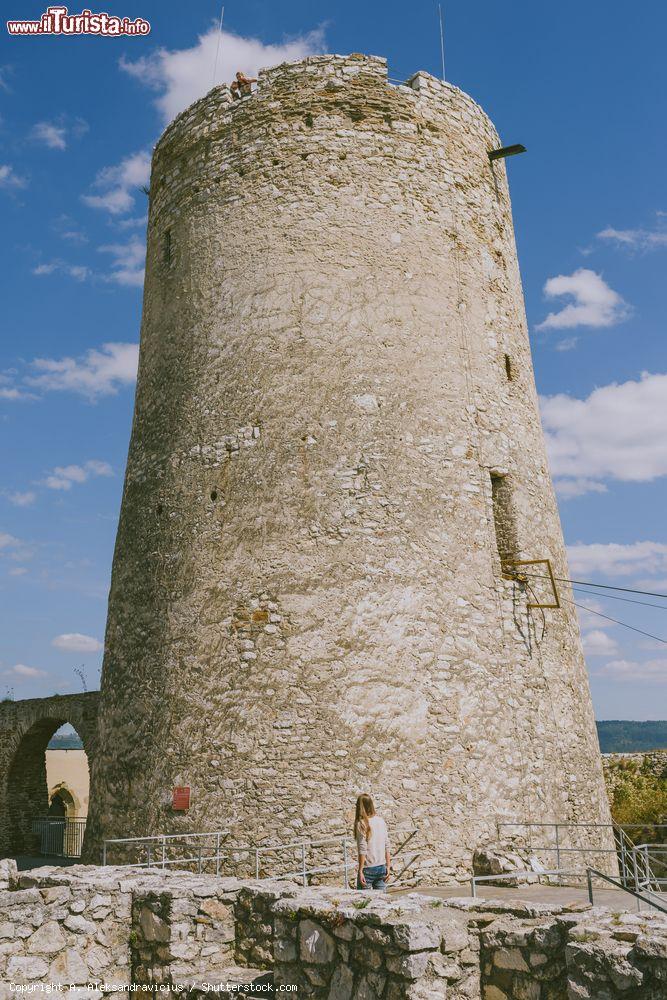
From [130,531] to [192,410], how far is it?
2130 millimetres

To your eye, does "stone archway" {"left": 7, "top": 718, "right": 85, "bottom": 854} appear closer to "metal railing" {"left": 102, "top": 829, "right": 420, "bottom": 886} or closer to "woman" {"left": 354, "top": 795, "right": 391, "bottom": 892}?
"metal railing" {"left": 102, "top": 829, "right": 420, "bottom": 886}

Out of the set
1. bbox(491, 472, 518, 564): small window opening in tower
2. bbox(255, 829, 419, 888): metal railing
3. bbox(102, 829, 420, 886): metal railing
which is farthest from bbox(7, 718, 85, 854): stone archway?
bbox(491, 472, 518, 564): small window opening in tower

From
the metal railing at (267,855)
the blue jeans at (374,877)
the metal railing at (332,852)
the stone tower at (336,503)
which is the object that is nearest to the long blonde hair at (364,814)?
the blue jeans at (374,877)

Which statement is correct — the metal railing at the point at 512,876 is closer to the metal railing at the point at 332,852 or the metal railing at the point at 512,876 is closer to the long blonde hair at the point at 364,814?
the metal railing at the point at 332,852

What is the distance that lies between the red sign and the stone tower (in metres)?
0.10

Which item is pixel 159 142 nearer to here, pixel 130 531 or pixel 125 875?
pixel 130 531

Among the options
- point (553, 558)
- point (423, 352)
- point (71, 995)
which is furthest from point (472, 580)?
point (71, 995)

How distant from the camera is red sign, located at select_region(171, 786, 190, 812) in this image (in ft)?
34.2

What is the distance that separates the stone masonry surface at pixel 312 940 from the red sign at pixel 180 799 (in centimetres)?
207

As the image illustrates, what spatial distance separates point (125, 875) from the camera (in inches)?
307

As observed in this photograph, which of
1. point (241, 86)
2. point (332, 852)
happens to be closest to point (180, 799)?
point (332, 852)

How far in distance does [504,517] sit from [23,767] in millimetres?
14663

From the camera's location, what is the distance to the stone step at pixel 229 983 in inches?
239

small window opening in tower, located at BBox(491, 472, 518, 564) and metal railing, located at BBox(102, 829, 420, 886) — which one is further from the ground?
small window opening in tower, located at BBox(491, 472, 518, 564)
